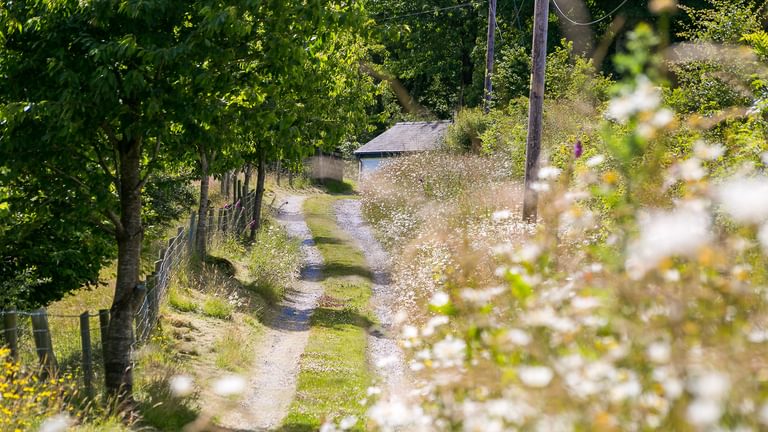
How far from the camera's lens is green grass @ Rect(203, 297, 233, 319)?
46.0ft

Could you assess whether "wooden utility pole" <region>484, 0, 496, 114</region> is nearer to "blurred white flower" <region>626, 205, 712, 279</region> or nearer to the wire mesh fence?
the wire mesh fence

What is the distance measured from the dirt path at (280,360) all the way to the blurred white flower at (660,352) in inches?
261

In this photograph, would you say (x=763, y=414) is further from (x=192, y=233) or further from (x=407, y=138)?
(x=407, y=138)

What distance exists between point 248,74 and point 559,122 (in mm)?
12048

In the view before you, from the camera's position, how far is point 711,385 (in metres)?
2.12

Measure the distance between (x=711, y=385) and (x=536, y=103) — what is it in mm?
11648

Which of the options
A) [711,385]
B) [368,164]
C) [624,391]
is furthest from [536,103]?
[368,164]

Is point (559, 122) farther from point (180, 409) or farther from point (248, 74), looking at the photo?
point (180, 409)

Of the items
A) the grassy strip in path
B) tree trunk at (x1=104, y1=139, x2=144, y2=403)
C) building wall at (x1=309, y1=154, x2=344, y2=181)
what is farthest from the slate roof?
tree trunk at (x1=104, y1=139, x2=144, y2=403)

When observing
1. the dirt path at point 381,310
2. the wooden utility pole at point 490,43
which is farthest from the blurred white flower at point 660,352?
the wooden utility pole at point 490,43

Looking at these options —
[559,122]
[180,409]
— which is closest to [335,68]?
[559,122]

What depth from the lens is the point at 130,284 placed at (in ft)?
29.6

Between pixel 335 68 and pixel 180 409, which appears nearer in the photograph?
pixel 180 409

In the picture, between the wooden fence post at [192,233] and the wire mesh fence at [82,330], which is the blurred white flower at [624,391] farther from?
the wooden fence post at [192,233]
